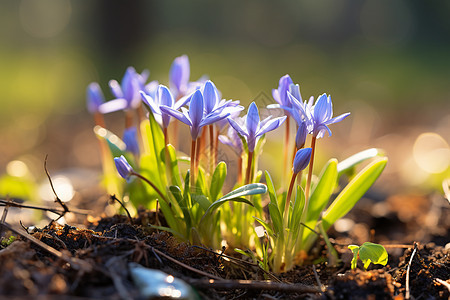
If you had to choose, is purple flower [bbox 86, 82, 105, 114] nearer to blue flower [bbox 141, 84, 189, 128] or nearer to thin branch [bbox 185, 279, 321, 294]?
blue flower [bbox 141, 84, 189, 128]

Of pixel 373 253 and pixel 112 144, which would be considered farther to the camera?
pixel 112 144

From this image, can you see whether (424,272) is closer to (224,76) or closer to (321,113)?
(321,113)

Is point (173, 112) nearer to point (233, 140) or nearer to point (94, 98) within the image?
point (233, 140)

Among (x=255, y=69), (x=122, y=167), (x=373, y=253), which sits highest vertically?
(x=255, y=69)

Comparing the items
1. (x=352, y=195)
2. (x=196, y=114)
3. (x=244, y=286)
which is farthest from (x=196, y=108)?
(x=352, y=195)

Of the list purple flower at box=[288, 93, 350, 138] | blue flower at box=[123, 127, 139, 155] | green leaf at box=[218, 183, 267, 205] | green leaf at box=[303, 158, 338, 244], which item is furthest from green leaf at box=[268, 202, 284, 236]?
blue flower at box=[123, 127, 139, 155]

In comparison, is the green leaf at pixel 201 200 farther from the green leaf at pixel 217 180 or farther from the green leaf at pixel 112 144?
the green leaf at pixel 112 144

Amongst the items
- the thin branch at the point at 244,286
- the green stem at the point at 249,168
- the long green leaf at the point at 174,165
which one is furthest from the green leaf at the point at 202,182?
the thin branch at the point at 244,286
